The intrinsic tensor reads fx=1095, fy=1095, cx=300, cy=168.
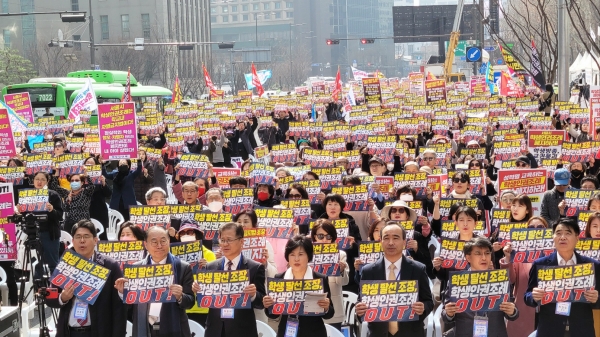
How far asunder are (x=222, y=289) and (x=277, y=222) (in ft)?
8.87

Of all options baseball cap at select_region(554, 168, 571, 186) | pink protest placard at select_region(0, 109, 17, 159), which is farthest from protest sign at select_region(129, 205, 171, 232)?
pink protest placard at select_region(0, 109, 17, 159)

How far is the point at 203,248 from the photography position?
9117 mm

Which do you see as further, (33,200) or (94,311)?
(33,200)

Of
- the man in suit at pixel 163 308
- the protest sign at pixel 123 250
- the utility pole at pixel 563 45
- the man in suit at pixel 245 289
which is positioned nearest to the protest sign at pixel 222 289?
the man in suit at pixel 245 289

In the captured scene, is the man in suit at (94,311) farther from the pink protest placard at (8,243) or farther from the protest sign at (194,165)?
the protest sign at (194,165)

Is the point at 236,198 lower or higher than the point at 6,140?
lower

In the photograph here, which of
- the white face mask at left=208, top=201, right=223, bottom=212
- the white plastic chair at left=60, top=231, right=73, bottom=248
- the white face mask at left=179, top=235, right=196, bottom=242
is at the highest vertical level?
the white face mask at left=208, top=201, right=223, bottom=212

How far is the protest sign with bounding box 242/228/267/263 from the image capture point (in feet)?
30.0

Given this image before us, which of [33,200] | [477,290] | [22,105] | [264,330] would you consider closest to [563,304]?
[477,290]

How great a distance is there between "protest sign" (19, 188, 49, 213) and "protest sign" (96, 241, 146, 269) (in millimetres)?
4038

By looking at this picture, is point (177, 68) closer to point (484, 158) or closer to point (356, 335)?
point (484, 158)

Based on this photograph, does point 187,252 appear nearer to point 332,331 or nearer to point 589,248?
point 332,331

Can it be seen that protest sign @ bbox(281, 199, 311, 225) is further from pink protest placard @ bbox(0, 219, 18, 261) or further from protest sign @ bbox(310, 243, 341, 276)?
pink protest placard @ bbox(0, 219, 18, 261)

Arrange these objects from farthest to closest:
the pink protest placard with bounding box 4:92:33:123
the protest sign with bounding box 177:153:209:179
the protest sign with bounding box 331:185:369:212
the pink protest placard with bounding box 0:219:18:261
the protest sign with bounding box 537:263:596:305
Result: the pink protest placard with bounding box 4:92:33:123, the protest sign with bounding box 177:153:209:179, the protest sign with bounding box 331:185:369:212, the pink protest placard with bounding box 0:219:18:261, the protest sign with bounding box 537:263:596:305
